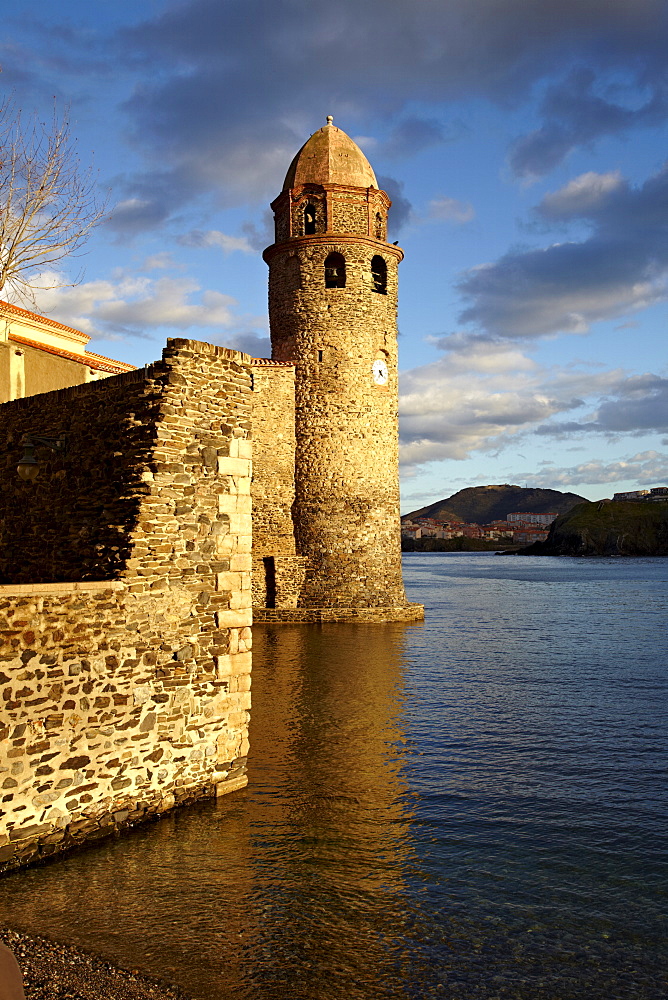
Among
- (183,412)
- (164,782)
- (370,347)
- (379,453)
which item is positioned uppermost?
(370,347)

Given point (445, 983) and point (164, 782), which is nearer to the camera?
point (445, 983)

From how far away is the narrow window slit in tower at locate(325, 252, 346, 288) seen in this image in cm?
2602

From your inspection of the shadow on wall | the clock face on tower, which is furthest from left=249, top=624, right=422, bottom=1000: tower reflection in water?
the clock face on tower

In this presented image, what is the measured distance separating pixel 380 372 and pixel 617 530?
335 ft

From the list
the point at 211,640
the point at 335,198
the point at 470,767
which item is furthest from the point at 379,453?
the point at 211,640

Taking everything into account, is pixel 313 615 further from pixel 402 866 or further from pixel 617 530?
pixel 617 530

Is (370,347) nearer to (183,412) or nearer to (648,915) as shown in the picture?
(183,412)

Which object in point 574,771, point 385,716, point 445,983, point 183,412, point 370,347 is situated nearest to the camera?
point 445,983

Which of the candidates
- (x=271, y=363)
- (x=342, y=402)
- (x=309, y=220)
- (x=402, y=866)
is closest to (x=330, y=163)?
(x=309, y=220)

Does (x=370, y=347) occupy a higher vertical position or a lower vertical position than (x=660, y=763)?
higher

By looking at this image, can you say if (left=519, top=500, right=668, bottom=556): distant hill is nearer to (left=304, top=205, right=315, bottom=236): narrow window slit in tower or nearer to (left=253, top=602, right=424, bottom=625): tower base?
(left=253, top=602, right=424, bottom=625): tower base

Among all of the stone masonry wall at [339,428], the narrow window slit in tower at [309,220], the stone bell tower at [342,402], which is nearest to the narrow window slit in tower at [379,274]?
the stone bell tower at [342,402]

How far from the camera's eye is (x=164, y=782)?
819cm

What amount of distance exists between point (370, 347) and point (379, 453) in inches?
140
